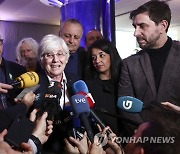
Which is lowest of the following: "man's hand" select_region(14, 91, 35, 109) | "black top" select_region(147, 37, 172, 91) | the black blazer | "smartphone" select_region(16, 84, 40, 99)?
the black blazer

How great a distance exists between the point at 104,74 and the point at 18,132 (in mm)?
866

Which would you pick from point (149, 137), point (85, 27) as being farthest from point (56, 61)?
point (85, 27)

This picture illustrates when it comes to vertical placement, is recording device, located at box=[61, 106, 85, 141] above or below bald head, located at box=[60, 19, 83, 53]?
below

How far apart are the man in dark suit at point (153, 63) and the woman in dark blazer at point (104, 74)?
→ 103mm

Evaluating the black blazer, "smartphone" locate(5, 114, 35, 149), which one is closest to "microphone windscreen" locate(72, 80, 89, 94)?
the black blazer

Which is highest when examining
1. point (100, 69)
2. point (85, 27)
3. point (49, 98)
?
point (85, 27)

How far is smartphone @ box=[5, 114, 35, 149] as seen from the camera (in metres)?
0.99

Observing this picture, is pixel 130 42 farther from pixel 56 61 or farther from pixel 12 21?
pixel 56 61

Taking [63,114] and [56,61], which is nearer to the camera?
[63,114]

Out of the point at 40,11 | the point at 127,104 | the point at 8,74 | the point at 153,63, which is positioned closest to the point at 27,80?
the point at 127,104

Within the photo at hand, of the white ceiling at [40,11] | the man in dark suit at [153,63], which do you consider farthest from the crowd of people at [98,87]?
the white ceiling at [40,11]

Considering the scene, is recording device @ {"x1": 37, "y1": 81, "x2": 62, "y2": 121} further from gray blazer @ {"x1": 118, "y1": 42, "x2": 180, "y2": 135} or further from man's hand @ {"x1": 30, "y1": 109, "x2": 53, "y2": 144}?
gray blazer @ {"x1": 118, "y1": 42, "x2": 180, "y2": 135}

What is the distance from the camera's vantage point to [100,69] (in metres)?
1.77

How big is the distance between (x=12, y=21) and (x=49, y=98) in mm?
8281
